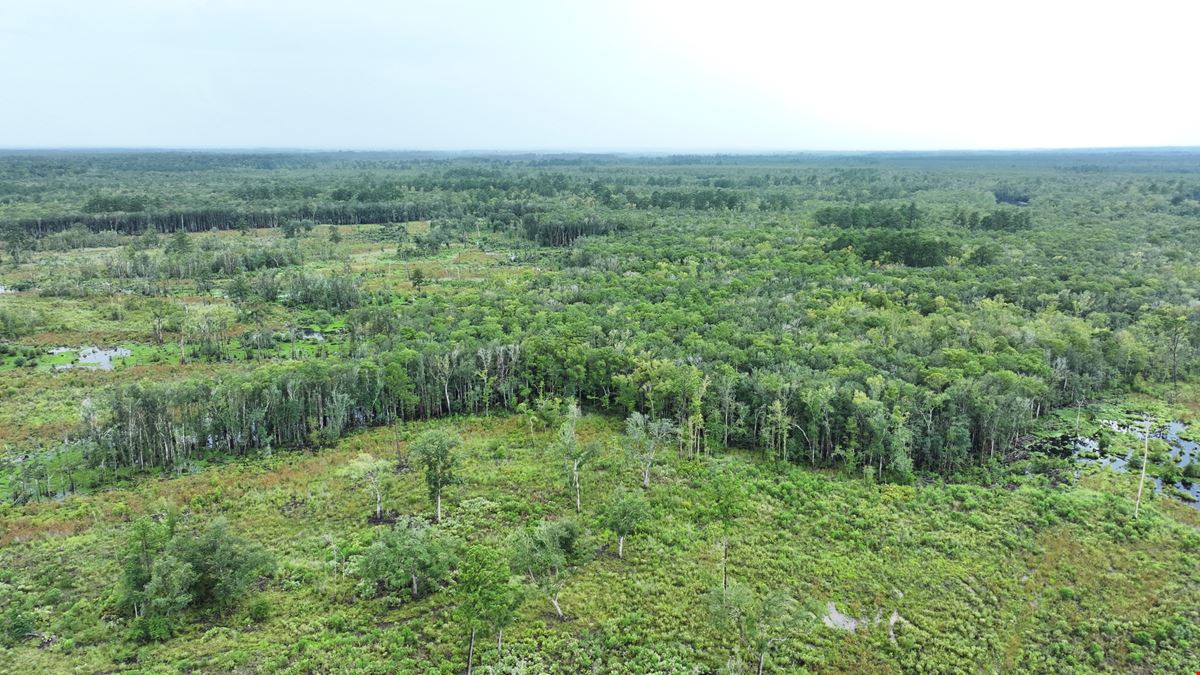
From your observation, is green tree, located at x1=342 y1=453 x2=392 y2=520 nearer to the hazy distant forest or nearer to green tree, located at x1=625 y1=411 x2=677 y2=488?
the hazy distant forest

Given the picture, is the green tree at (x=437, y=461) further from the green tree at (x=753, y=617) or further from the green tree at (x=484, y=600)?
the green tree at (x=753, y=617)

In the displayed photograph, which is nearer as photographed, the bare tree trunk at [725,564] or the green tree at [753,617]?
the green tree at [753,617]

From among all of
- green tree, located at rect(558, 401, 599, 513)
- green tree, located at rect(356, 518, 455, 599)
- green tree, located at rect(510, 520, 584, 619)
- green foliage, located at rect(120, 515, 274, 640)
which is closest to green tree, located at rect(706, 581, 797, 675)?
green tree, located at rect(510, 520, 584, 619)

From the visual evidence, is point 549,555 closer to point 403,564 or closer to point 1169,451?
point 403,564

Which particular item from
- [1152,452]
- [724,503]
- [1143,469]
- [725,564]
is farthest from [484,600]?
[1152,452]

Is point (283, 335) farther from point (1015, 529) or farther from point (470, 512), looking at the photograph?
point (1015, 529)

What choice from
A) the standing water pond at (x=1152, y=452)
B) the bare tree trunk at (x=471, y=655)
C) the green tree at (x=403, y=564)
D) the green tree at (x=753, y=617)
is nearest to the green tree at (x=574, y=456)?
the green tree at (x=403, y=564)

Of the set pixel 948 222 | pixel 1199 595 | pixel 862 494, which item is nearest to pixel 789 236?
pixel 948 222

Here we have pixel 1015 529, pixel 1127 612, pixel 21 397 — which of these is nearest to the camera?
pixel 1127 612
